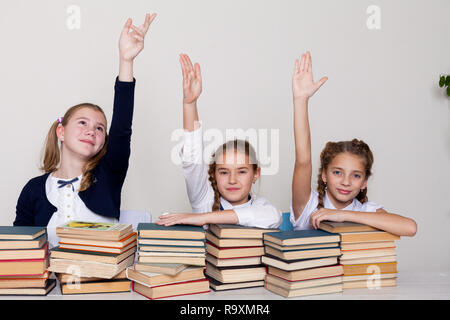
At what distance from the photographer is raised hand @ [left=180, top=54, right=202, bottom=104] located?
2.07 metres

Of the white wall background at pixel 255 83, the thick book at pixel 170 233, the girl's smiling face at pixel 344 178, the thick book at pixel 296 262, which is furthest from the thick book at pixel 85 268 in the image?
the white wall background at pixel 255 83

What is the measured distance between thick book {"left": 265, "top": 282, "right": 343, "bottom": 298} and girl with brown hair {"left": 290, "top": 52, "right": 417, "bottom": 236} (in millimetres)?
477

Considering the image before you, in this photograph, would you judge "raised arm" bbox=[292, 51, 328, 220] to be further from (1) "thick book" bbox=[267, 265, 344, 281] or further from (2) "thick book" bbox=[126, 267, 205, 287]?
(2) "thick book" bbox=[126, 267, 205, 287]

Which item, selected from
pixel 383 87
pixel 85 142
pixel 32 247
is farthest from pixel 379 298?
pixel 383 87

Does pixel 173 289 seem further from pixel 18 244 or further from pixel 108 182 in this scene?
pixel 108 182

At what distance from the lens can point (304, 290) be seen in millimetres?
1396

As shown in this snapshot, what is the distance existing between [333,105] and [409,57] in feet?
2.36

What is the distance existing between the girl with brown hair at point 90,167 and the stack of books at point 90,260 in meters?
0.65

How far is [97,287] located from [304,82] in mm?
1201

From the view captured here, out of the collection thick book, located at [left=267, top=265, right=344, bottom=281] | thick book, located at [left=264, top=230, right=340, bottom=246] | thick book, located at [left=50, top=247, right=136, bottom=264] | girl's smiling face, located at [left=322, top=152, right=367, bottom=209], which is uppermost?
girl's smiling face, located at [left=322, top=152, right=367, bottom=209]

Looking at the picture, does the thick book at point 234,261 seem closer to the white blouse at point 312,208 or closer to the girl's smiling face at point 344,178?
the white blouse at point 312,208

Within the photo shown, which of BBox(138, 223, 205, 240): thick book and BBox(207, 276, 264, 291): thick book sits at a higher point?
BBox(138, 223, 205, 240): thick book

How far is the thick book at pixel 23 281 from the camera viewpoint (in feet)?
4.41

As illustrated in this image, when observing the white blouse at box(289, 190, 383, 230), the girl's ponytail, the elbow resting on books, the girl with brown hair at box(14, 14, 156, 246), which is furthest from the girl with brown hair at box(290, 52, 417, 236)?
the girl's ponytail
